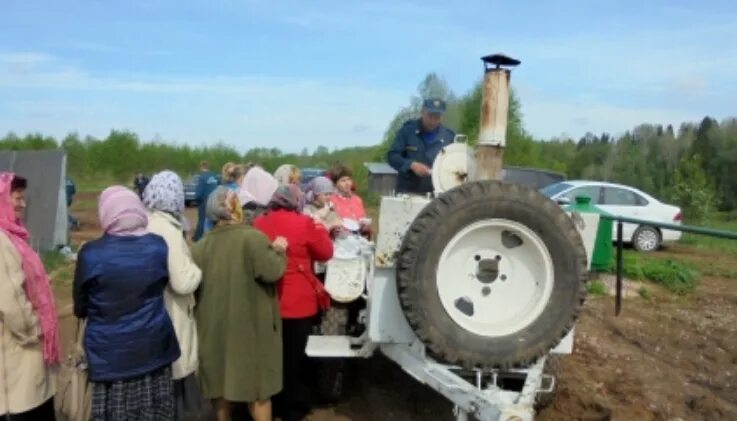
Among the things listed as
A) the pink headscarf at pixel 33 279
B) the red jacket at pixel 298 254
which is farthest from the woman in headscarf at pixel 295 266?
the pink headscarf at pixel 33 279

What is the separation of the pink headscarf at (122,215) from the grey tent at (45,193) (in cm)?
967

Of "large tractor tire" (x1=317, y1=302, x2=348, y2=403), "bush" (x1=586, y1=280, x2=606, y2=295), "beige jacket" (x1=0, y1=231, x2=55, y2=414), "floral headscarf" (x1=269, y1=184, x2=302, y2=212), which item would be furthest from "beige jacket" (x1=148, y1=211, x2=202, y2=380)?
"bush" (x1=586, y1=280, x2=606, y2=295)

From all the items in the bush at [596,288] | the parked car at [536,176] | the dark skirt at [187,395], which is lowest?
the bush at [596,288]

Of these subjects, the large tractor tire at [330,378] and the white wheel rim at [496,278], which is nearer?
the white wheel rim at [496,278]

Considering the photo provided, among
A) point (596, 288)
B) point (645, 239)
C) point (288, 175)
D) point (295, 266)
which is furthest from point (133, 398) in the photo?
point (645, 239)

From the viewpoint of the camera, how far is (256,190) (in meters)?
6.53

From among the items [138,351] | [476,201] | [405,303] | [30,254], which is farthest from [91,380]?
[476,201]

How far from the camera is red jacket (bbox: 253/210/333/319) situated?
14.7ft

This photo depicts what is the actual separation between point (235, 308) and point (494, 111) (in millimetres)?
1776

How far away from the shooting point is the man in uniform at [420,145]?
5.72m

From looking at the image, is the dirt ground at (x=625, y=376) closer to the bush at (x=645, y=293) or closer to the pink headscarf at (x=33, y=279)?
the bush at (x=645, y=293)

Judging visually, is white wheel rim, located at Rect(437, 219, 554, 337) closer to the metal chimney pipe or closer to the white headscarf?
the metal chimney pipe

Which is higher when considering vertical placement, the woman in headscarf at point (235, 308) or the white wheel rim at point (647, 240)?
the woman in headscarf at point (235, 308)

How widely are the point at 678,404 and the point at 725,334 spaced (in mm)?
2543
